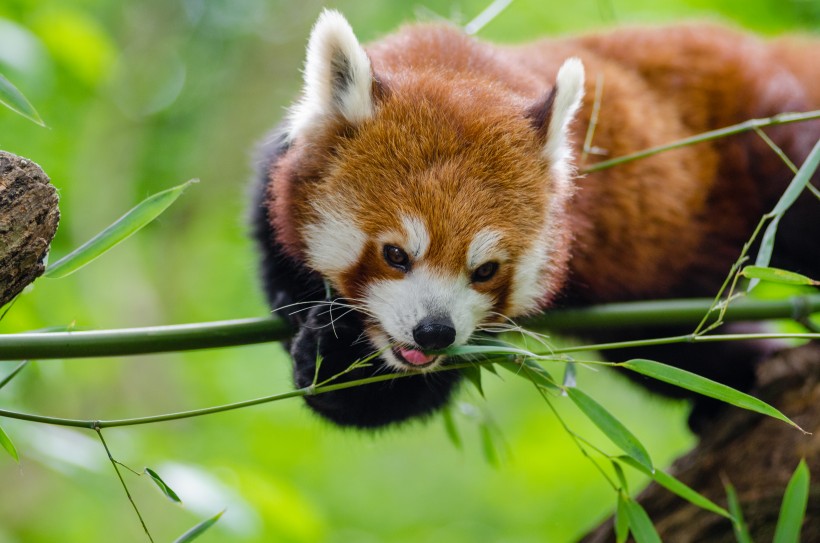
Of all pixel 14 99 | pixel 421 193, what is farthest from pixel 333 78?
pixel 14 99

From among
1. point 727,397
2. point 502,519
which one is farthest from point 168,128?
point 727,397

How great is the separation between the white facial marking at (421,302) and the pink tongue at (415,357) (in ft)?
0.14

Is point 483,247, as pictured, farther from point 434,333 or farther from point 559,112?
point 559,112

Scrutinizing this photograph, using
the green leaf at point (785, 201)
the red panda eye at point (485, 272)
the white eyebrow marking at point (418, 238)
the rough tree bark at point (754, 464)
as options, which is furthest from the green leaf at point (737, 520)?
the white eyebrow marking at point (418, 238)

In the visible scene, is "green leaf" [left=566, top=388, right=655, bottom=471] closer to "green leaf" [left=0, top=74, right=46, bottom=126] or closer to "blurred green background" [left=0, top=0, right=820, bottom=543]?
"green leaf" [left=0, top=74, right=46, bottom=126]

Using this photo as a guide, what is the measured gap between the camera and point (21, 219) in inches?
70.0

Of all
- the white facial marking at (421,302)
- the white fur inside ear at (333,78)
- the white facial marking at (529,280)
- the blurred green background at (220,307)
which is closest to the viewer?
the white facial marking at (421,302)

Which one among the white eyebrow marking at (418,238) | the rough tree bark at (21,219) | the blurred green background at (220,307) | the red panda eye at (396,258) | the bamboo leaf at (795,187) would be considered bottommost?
the blurred green background at (220,307)

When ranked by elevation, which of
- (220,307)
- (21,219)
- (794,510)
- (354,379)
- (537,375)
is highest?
(21,219)

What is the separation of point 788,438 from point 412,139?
186 centimetres

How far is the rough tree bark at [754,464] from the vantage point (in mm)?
3166

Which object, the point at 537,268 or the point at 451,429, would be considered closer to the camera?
the point at 537,268

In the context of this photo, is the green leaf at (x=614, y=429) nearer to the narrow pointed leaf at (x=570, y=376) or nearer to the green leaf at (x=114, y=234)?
the narrow pointed leaf at (x=570, y=376)

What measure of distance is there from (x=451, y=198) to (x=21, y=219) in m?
1.12
